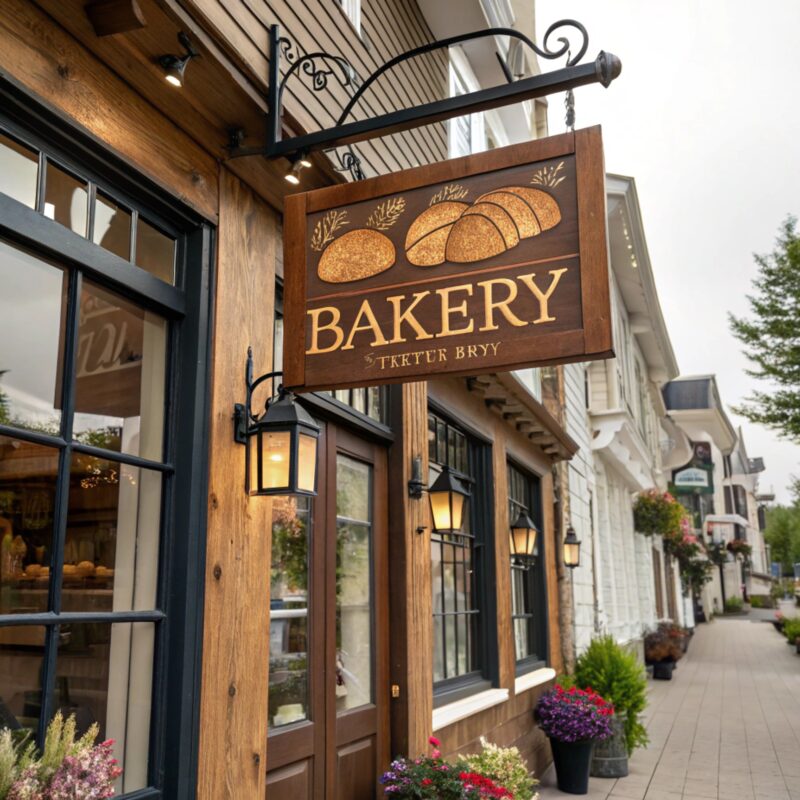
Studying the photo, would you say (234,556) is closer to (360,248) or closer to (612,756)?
(360,248)

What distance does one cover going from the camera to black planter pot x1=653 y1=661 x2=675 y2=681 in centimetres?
1652

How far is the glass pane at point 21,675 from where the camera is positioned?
8.21 feet

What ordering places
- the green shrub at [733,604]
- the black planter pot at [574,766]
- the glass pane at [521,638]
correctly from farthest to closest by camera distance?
the green shrub at [733,604], the glass pane at [521,638], the black planter pot at [574,766]

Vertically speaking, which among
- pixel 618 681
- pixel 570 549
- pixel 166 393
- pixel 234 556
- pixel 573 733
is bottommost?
pixel 573 733

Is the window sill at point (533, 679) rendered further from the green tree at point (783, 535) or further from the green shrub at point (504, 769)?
the green tree at point (783, 535)

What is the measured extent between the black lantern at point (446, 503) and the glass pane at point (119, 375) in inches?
114

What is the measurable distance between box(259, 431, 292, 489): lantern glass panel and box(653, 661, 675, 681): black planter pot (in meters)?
15.1

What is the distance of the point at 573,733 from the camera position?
776 cm

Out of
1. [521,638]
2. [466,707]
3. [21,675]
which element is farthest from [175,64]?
[521,638]

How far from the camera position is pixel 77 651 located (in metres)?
2.80

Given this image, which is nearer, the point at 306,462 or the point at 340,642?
the point at 306,462

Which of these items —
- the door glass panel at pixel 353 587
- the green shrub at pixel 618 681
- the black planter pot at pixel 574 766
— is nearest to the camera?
the door glass panel at pixel 353 587

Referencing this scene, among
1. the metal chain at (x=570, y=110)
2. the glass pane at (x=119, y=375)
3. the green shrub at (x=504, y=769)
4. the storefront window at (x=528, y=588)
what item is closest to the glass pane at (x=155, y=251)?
the glass pane at (x=119, y=375)

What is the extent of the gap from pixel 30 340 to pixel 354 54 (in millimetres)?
3113
